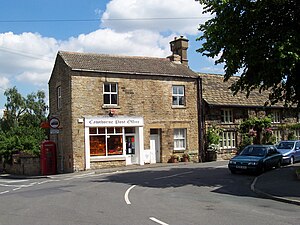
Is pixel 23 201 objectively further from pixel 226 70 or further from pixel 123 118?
pixel 123 118

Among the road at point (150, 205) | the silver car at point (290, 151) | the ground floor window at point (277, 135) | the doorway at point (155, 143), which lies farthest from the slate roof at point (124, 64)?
the road at point (150, 205)

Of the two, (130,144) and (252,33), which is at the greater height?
(252,33)

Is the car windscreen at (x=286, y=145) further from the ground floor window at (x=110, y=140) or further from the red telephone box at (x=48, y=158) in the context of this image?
the red telephone box at (x=48, y=158)

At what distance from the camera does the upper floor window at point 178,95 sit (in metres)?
30.6

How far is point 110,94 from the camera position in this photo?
2792cm

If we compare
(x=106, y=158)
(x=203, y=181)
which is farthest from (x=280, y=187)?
(x=106, y=158)

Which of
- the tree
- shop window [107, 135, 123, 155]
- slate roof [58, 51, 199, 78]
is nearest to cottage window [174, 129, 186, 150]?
slate roof [58, 51, 199, 78]

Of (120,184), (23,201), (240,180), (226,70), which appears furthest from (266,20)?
(23,201)

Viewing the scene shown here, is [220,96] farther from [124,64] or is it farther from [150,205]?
[150,205]

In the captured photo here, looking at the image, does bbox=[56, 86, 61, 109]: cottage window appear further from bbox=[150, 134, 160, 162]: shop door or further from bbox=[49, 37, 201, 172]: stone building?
bbox=[150, 134, 160, 162]: shop door

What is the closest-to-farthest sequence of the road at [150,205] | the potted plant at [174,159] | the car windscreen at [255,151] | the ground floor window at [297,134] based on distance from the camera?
the road at [150,205], the car windscreen at [255,151], the potted plant at [174,159], the ground floor window at [297,134]

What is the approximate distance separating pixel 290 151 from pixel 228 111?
8054 mm

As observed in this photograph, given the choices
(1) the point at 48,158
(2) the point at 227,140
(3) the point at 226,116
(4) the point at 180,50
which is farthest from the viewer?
(4) the point at 180,50

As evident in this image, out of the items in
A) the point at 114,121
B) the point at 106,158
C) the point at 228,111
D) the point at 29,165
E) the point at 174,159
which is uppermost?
the point at 228,111
